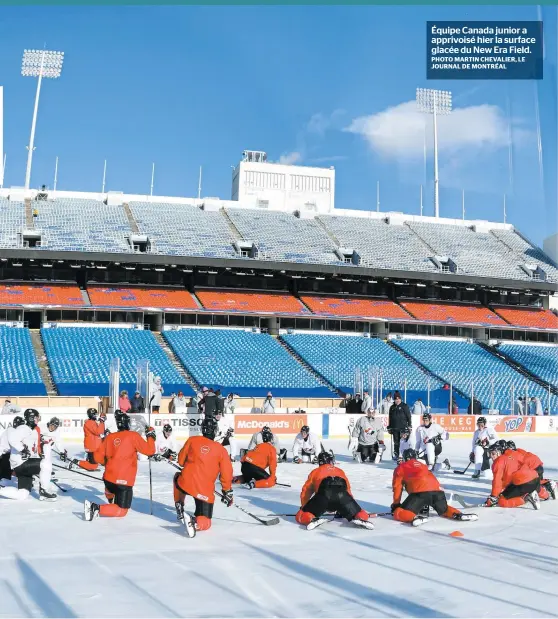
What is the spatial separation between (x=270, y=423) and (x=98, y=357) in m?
12.8

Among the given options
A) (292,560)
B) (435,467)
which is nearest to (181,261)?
(435,467)

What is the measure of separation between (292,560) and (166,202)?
4821cm

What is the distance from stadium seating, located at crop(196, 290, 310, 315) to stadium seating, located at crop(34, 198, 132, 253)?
5.67 metres

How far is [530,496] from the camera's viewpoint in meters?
12.0

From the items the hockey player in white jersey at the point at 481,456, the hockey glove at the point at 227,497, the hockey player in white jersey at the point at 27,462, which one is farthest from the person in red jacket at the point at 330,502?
the hockey player in white jersey at the point at 481,456

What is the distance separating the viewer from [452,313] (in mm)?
48438

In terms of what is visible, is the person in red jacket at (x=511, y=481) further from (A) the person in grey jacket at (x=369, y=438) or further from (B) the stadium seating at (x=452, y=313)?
(B) the stadium seating at (x=452, y=313)

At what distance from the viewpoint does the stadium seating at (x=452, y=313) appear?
46906 millimetres

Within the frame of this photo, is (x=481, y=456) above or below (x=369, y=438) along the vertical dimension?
below

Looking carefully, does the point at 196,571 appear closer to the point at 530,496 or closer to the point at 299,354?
the point at 530,496

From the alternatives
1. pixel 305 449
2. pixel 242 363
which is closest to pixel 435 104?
pixel 242 363

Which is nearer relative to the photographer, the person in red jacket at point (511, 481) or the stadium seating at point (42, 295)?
the person in red jacket at point (511, 481)

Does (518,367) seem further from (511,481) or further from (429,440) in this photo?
(511,481)

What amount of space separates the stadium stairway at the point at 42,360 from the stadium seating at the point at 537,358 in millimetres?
25992
